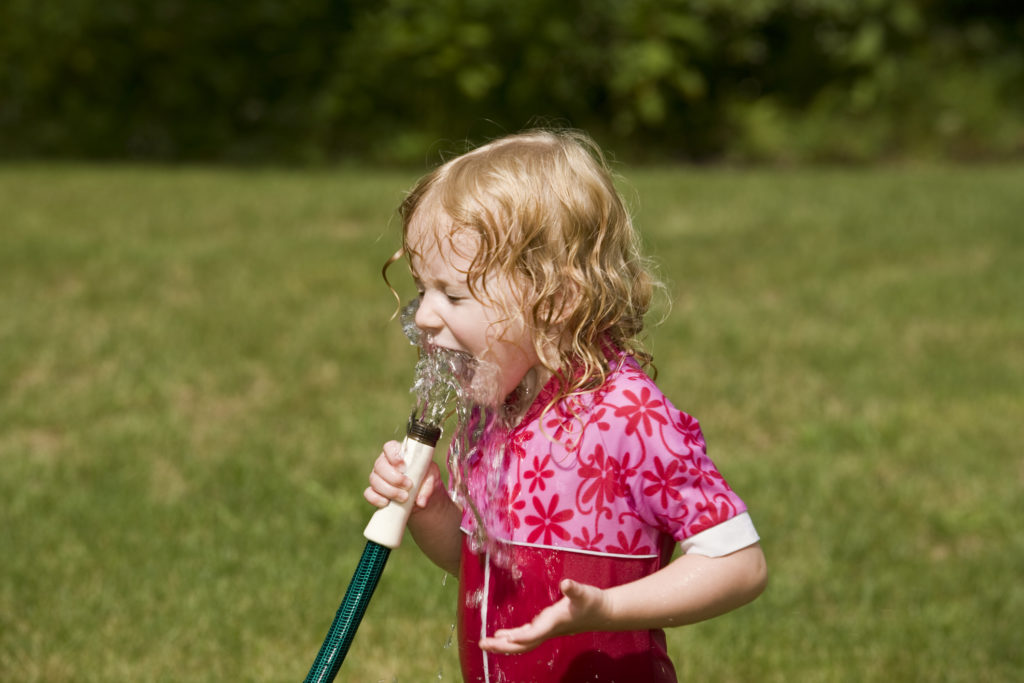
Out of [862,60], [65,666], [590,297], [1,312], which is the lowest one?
[65,666]

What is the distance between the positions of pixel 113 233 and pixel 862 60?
872 centimetres

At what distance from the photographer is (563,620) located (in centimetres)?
161

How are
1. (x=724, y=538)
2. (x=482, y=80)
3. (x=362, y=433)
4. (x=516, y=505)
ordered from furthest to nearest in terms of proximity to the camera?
(x=482, y=80) < (x=362, y=433) < (x=516, y=505) < (x=724, y=538)

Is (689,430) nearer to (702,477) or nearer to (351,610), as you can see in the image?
(702,477)

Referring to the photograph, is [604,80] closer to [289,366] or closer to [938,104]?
[938,104]

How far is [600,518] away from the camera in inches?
71.5

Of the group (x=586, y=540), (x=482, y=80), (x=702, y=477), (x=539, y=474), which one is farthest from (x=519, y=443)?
(x=482, y=80)

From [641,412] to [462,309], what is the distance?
294 mm

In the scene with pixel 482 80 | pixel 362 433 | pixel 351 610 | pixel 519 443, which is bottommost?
pixel 362 433

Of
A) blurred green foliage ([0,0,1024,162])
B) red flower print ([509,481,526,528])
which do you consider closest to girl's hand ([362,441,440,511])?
red flower print ([509,481,526,528])

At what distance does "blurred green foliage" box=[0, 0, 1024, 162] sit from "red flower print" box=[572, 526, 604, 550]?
10695 mm

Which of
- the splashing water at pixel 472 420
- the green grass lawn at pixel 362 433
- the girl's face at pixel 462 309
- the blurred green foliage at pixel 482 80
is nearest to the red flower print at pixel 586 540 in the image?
the splashing water at pixel 472 420

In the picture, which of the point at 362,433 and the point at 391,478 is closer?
the point at 391,478

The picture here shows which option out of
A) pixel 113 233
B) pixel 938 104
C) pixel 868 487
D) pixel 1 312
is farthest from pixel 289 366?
pixel 938 104
